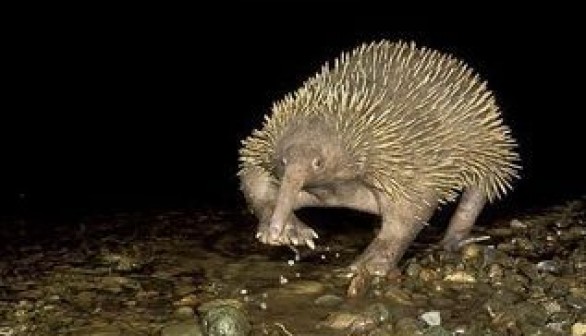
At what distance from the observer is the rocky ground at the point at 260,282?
4.81 meters

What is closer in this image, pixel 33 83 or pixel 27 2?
pixel 33 83

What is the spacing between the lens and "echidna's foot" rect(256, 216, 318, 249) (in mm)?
4797

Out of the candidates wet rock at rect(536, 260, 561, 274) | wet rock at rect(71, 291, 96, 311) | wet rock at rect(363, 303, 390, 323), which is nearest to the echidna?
wet rock at rect(363, 303, 390, 323)

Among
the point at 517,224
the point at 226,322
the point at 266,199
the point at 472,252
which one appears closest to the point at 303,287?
the point at 266,199

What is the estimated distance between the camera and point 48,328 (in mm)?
4727

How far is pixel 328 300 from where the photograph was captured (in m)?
5.20

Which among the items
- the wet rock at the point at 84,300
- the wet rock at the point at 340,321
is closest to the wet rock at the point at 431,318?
the wet rock at the point at 340,321

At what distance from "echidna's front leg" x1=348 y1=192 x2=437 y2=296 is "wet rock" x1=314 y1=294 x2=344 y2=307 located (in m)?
0.33

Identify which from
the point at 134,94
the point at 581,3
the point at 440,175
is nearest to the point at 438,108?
the point at 440,175

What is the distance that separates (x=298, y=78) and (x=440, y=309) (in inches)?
497

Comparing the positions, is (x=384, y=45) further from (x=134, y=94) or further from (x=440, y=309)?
(x=134, y=94)

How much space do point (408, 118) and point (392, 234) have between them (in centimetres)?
68

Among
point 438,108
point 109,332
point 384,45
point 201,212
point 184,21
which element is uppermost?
point 184,21

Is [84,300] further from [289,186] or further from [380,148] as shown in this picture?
[380,148]
